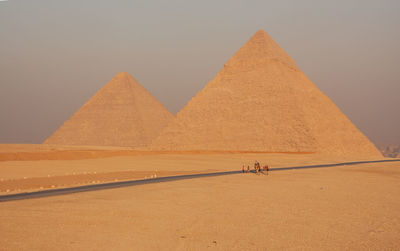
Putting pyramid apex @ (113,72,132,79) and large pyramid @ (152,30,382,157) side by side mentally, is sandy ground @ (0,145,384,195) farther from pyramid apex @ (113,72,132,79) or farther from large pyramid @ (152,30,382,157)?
pyramid apex @ (113,72,132,79)

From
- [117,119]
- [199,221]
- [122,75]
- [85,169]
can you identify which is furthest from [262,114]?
[199,221]

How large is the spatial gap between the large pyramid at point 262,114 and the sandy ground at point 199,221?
44645 mm

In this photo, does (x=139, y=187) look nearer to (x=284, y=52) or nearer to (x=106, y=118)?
(x=284, y=52)

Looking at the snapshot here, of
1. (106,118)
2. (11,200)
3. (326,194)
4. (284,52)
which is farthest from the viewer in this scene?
(106,118)

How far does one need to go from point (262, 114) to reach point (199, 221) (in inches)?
2176

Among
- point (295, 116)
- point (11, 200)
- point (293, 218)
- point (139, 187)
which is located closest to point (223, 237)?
point (293, 218)

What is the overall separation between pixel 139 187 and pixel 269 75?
180 feet

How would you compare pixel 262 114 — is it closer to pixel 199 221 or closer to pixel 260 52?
pixel 260 52

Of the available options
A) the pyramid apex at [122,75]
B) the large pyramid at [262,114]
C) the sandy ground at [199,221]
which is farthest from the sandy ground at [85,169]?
the pyramid apex at [122,75]

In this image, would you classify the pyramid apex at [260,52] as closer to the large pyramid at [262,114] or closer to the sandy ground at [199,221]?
the large pyramid at [262,114]

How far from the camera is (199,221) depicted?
30.7ft

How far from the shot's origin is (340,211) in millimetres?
10984

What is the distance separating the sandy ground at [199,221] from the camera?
748 centimetres

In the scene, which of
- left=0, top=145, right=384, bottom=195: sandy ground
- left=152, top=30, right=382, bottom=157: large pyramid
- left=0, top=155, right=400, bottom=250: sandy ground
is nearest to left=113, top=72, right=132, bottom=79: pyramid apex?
left=152, top=30, right=382, bottom=157: large pyramid
